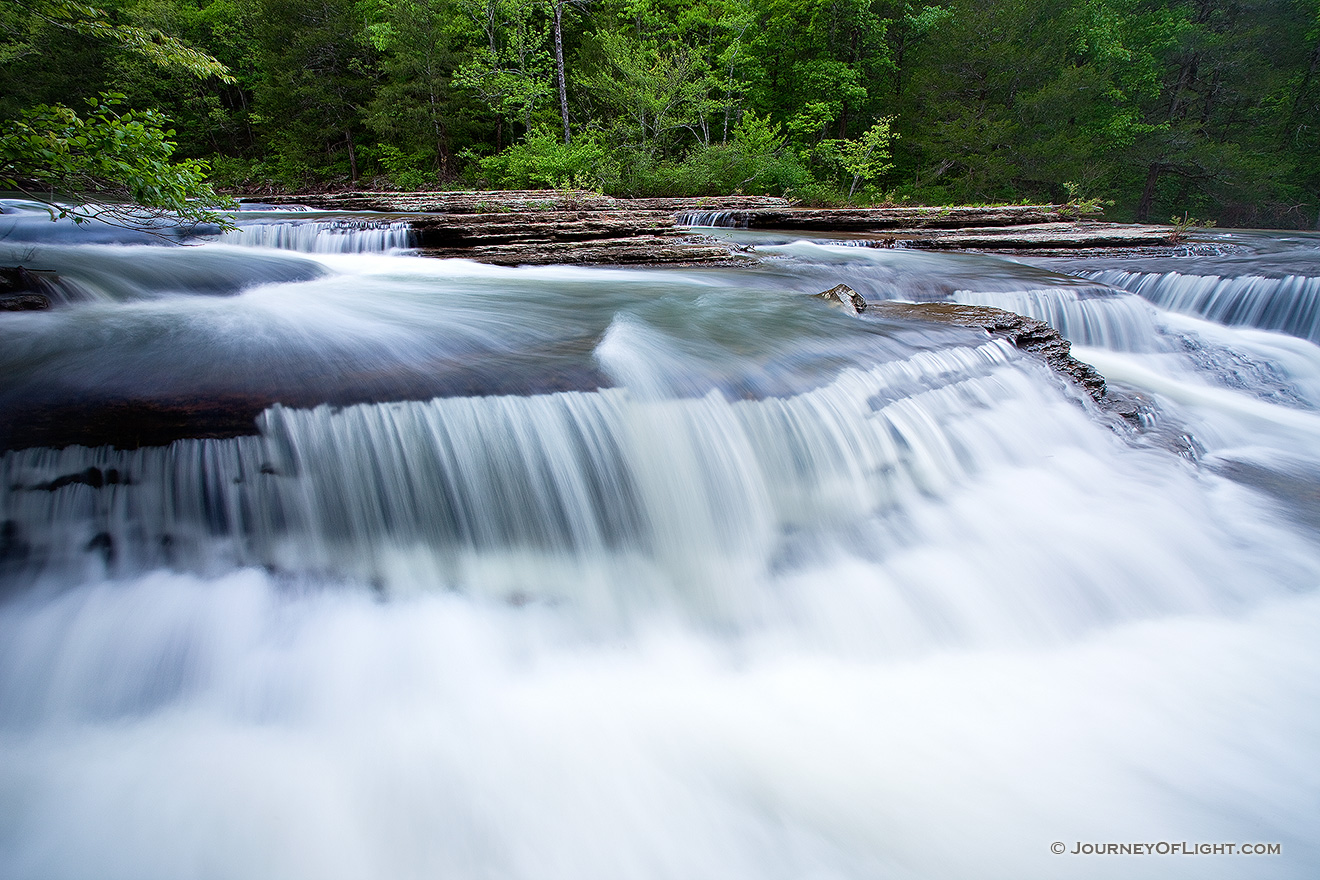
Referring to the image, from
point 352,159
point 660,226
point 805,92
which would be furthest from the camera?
point 352,159

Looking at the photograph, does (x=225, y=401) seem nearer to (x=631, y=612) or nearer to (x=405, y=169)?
(x=631, y=612)

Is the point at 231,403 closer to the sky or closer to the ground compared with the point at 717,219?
closer to the ground

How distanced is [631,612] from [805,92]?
81.6 feet

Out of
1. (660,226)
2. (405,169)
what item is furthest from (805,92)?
(660,226)

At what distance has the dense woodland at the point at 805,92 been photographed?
57.9ft

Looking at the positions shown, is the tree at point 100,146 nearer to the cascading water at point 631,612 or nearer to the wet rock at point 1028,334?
the cascading water at point 631,612

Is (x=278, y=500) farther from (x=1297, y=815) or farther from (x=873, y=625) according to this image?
(x=1297, y=815)

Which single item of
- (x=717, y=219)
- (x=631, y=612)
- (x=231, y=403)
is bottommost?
(x=631, y=612)

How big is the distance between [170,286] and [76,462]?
3.15m

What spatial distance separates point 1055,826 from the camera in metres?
1.92

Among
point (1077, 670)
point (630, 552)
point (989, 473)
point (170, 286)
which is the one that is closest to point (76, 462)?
point (630, 552)

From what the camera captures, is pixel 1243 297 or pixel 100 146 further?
pixel 1243 297

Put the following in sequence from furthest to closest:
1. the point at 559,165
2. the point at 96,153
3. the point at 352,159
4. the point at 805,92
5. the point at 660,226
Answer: the point at 352,159 → the point at 805,92 → the point at 559,165 → the point at 660,226 → the point at 96,153

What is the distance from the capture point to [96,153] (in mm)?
3154
